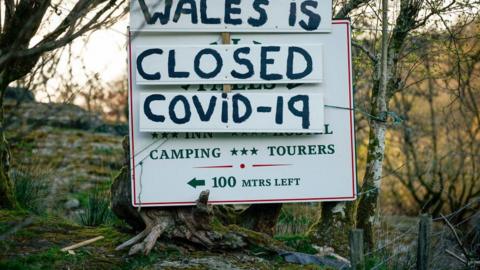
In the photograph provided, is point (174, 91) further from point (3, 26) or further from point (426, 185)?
point (426, 185)

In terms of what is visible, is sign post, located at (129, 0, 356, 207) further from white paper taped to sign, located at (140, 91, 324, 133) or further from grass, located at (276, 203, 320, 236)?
grass, located at (276, 203, 320, 236)

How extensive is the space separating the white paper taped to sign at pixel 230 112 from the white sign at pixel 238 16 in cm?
61

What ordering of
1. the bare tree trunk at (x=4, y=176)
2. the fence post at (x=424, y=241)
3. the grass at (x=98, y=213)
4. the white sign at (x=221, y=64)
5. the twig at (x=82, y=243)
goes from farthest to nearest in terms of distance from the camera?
the grass at (x=98, y=213) < the bare tree trunk at (x=4, y=176) < the white sign at (x=221, y=64) < the twig at (x=82, y=243) < the fence post at (x=424, y=241)

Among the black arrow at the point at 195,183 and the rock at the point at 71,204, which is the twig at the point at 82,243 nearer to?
the black arrow at the point at 195,183

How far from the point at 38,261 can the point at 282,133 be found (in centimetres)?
242

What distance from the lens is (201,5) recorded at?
7613 millimetres

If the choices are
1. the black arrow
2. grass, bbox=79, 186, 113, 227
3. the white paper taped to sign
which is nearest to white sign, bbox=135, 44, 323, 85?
the white paper taped to sign

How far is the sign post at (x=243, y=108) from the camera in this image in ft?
24.6

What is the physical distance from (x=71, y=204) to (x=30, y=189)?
2.60 meters

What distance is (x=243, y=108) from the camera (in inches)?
296

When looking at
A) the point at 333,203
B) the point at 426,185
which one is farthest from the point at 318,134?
the point at 426,185

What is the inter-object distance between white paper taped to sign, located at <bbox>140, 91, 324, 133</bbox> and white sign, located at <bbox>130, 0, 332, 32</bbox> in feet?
2.01

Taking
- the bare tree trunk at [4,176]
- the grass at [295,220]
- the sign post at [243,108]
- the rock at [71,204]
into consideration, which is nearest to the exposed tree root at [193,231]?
the sign post at [243,108]

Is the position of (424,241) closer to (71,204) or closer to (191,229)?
(191,229)
